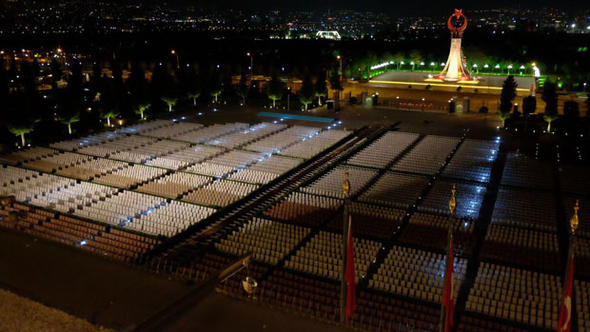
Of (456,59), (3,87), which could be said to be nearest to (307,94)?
(456,59)

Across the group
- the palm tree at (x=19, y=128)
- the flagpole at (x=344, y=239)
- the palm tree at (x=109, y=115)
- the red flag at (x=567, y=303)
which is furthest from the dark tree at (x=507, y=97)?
the palm tree at (x=19, y=128)

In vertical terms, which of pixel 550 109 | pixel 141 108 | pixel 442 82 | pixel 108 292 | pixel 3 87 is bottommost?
pixel 108 292

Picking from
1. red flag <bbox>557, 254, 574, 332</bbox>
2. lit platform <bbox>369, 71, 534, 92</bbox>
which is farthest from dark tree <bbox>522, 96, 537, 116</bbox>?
red flag <bbox>557, 254, 574, 332</bbox>

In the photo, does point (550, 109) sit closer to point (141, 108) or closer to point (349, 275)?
point (349, 275)

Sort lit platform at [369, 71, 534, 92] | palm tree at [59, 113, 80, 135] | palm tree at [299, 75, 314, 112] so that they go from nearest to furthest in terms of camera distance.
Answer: palm tree at [59, 113, 80, 135] < palm tree at [299, 75, 314, 112] < lit platform at [369, 71, 534, 92]

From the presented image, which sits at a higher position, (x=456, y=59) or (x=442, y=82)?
(x=456, y=59)

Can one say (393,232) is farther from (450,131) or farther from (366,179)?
(450,131)

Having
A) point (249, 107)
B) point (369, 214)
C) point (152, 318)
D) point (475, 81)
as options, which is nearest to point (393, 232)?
point (369, 214)

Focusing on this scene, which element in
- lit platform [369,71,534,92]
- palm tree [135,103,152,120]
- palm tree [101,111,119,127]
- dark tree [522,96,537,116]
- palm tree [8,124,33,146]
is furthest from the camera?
lit platform [369,71,534,92]

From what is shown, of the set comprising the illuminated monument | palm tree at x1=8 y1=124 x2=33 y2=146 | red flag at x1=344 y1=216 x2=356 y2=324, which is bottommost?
red flag at x1=344 y1=216 x2=356 y2=324

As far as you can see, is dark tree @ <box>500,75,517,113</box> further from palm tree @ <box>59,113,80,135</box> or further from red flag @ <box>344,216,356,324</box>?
palm tree @ <box>59,113,80,135</box>

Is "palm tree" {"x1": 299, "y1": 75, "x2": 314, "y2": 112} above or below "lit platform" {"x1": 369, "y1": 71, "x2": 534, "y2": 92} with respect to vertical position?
below
